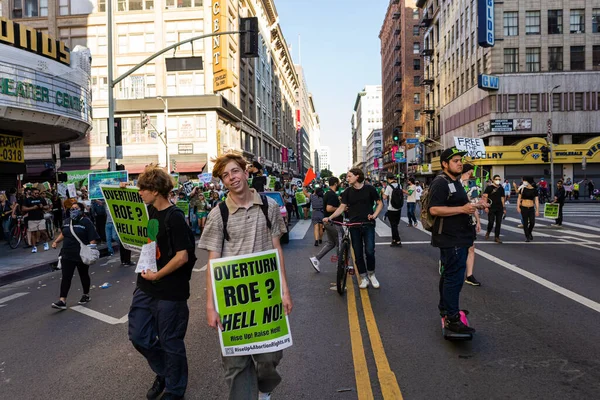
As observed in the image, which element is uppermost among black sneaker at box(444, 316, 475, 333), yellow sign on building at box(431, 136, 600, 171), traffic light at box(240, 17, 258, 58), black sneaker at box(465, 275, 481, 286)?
traffic light at box(240, 17, 258, 58)

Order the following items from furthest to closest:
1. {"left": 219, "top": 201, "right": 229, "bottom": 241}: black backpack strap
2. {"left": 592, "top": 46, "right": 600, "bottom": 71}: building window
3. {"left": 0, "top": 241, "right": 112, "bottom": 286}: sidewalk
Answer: {"left": 592, "top": 46, "right": 600, "bottom": 71}: building window < {"left": 0, "top": 241, "right": 112, "bottom": 286}: sidewalk < {"left": 219, "top": 201, "right": 229, "bottom": 241}: black backpack strap

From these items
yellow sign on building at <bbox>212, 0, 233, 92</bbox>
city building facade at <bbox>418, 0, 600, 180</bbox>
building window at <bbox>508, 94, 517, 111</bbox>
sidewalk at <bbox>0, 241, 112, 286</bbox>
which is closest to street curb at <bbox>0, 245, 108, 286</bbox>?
sidewalk at <bbox>0, 241, 112, 286</bbox>

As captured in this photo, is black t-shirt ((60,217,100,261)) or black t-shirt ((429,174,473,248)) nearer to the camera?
black t-shirt ((429,174,473,248))

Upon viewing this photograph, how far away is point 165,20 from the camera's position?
4091 centimetres

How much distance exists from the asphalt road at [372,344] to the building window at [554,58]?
1661 inches

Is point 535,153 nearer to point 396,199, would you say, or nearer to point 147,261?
point 396,199

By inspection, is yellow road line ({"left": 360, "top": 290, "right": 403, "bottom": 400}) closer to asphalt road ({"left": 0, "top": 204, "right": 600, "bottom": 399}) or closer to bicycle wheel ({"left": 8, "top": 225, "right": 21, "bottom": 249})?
asphalt road ({"left": 0, "top": 204, "right": 600, "bottom": 399})

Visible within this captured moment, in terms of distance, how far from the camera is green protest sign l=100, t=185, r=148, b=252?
4684 mm

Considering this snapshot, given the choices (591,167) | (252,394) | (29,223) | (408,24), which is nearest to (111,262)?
(29,223)

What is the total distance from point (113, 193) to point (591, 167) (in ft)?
163

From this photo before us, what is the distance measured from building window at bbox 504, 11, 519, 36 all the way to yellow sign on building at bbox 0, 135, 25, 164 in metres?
42.3

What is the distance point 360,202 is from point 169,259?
14.4 feet

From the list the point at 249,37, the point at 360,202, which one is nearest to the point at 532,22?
the point at 249,37

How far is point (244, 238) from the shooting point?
3.26m
